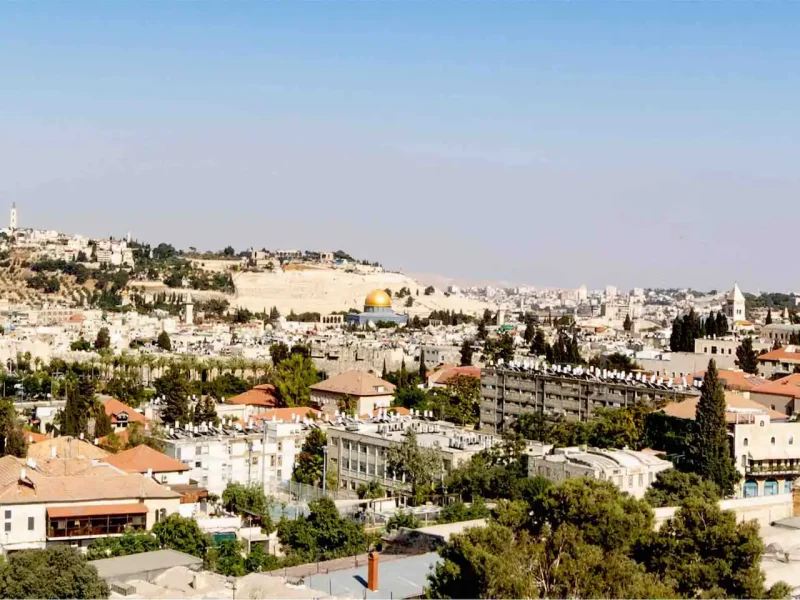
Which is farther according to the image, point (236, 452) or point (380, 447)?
point (380, 447)

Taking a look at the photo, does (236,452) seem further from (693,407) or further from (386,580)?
(386,580)

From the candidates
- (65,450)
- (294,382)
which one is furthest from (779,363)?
(65,450)

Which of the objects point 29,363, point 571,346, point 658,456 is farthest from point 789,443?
point 29,363

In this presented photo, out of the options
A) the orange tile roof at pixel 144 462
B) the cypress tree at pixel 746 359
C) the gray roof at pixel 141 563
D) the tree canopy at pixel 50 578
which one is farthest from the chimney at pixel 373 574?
the cypress tree at pixel 746 359

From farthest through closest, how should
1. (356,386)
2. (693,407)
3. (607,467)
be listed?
(356,386) → (693,407) → (607,467)

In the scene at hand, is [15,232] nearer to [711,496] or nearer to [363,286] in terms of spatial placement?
[363,286]

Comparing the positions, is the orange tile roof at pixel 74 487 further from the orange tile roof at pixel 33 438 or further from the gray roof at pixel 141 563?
the orange tile roof at pixel 33 438
